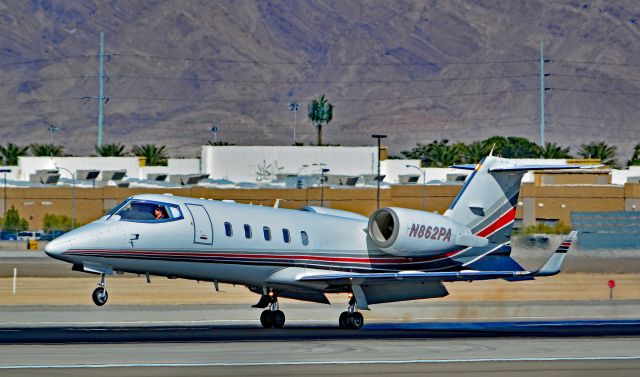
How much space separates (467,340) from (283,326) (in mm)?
6887

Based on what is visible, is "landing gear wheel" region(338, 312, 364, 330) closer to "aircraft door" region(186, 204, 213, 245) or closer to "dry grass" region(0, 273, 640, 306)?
"aircraft door" region(186, 204, 213, 245)

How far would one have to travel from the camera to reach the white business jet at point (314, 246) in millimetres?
33312

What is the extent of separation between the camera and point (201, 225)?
113 ft

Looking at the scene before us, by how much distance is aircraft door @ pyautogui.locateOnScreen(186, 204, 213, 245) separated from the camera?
34344 millimetres

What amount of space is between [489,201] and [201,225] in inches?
372

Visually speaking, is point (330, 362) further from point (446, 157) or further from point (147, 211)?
point (446, 157)

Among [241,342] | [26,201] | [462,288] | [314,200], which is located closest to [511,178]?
[241,342]

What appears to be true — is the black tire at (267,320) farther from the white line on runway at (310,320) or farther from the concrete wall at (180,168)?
the concrete wall at (180,168)

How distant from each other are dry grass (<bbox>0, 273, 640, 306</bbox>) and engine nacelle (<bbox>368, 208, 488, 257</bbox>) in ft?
39.0

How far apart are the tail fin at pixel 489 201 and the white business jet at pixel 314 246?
29 millimetres

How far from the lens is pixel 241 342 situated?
30.4 m

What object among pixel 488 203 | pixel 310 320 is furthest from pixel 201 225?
pixel 488 203

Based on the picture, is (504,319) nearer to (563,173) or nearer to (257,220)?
(257,220)

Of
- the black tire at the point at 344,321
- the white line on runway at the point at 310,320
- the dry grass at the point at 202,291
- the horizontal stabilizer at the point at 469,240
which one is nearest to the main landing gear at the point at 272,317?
the black tire at the point at 344,321
